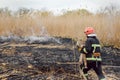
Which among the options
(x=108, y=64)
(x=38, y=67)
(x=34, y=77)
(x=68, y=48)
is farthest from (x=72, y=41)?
(x=34, y=77)

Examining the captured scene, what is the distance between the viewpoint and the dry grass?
1480 cm

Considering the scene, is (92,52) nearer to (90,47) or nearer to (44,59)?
(90,47)

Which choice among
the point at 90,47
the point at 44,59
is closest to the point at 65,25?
the point at 44,59

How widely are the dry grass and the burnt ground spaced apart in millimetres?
586

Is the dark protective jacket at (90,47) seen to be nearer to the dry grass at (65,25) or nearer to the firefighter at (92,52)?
the firefighter at (92,52)

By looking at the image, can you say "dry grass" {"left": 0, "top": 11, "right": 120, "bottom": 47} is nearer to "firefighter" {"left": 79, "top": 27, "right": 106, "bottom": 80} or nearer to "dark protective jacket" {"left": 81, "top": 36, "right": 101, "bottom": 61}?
"firefighter" {"left": 79, "top": 27, "right": 106, "bottom": 80}

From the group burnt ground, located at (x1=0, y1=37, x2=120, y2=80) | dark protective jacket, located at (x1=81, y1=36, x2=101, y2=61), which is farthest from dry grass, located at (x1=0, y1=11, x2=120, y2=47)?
dark protective jacket, located at (x1=81, y1=36, x2=101, y2=61)

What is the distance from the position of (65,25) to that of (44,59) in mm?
4301

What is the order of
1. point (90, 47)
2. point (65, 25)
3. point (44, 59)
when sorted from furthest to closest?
point (65, 25) < point (44, 59) < point (90, 47)

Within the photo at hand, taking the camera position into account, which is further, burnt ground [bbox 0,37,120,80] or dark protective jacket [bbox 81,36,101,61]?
burnt ground [bbox 0,37,120,80]

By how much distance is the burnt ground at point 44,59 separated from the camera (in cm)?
1030

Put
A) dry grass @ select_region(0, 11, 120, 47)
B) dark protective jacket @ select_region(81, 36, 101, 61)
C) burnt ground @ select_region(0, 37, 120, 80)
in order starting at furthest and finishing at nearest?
1. dry grass @ select_region(0, 11, 120, 47)
2. burnt ground @ select_region(0, 37, 120, 80)
3. dark protective jacket @ select_region(81, 36, 101, 61)

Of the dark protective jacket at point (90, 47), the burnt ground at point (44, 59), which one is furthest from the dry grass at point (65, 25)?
the dark protective jacket at point (90, 47)

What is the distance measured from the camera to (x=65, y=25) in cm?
1611
